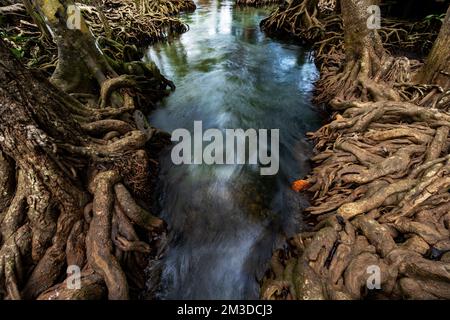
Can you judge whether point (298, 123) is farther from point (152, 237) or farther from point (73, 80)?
point (73, 80)

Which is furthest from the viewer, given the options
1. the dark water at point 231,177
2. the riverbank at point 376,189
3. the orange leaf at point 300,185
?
the orange leaf at point 300,185

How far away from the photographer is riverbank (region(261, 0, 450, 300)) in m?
2.24

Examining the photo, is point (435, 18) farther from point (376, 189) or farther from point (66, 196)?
point (66, 196)

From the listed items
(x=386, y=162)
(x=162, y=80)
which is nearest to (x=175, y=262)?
(x=386, y=162)

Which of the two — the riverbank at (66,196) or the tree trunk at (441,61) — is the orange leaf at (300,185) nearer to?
the riverbank at (66,196)

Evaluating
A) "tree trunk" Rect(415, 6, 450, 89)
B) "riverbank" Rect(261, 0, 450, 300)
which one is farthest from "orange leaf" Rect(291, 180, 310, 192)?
"tree trunk" Rect(415, 6, 450, 89)

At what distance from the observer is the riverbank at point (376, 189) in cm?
224

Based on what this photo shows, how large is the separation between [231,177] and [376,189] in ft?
6.87

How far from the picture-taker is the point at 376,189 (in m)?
3.04

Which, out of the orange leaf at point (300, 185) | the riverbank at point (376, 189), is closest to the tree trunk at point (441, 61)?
the riverbank at point (376, 189)

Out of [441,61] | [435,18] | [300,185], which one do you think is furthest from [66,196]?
[435,18]

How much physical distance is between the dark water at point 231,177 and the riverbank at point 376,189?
1.26ft

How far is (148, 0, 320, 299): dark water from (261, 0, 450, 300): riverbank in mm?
385

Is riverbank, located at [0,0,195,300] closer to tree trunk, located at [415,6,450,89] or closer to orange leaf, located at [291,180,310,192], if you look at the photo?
orange leaf, located at [291,180,310,192]
